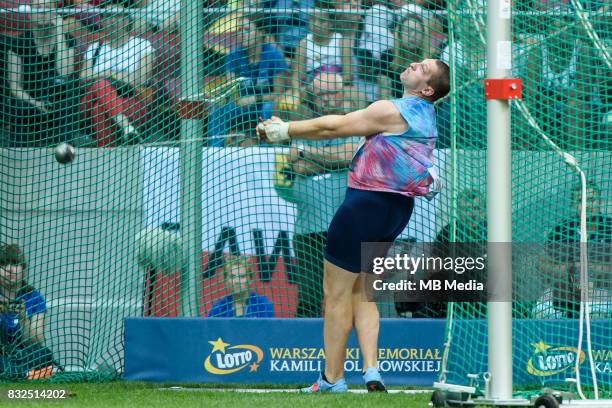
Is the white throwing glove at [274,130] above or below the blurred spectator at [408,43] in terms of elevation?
below

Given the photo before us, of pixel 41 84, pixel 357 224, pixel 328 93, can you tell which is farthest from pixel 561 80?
pixel 41 84

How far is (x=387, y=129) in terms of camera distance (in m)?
6.20

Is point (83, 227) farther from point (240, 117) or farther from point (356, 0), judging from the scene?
point (356, 0)

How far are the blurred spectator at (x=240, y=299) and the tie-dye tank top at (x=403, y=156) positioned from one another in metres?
1.53

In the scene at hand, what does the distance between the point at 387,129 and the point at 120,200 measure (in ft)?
8.26

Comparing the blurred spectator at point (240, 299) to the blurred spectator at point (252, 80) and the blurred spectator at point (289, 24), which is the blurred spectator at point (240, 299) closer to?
the blurred spectator at point (252, 80)

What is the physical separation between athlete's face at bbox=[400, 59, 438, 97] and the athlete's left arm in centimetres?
20

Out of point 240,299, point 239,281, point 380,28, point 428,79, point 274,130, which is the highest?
point 380,28

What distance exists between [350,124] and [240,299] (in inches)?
76.2

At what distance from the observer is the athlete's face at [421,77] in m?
6.23

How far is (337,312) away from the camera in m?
6.36

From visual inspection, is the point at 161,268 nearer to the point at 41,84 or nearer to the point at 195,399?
the point at 195,399

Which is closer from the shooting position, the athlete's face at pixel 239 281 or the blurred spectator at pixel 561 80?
the blurred spectator at pixel 561 80

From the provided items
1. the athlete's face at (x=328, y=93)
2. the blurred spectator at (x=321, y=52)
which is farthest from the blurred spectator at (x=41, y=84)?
the athlete's face at (x=328, y=93)
